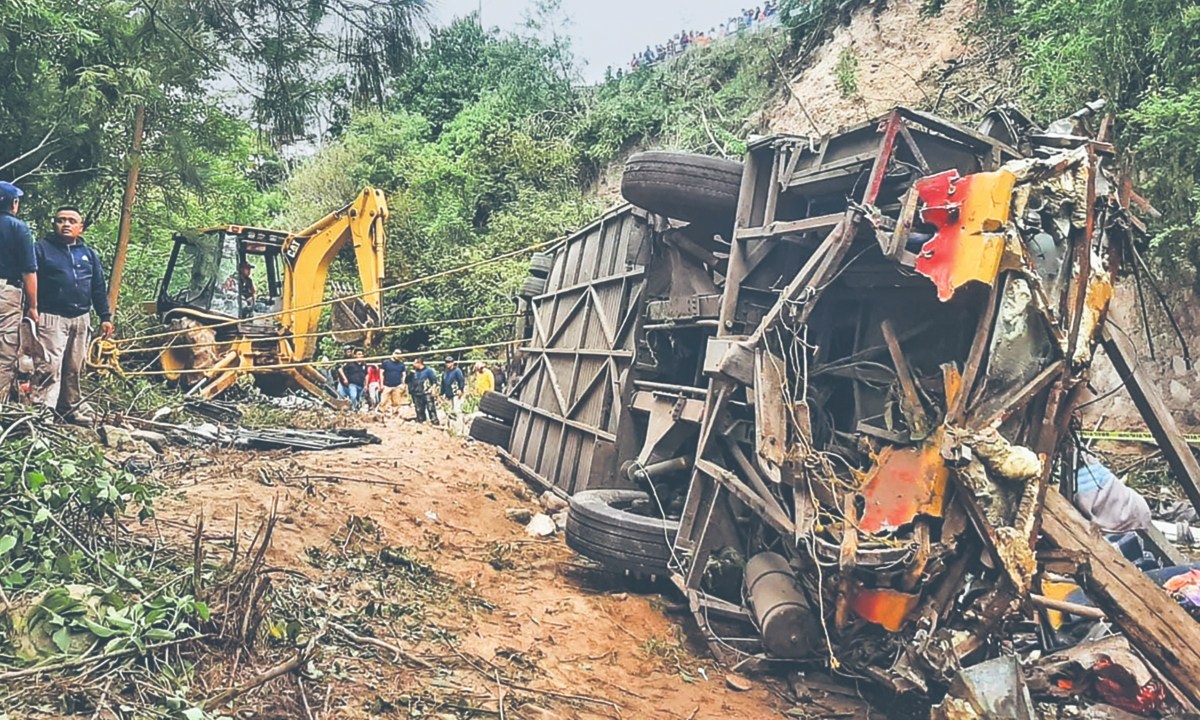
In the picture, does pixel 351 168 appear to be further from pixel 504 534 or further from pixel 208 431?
pixel 504 534

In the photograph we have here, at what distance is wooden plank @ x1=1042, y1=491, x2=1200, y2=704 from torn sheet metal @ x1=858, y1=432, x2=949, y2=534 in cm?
52

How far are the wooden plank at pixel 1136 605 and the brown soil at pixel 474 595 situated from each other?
166cm

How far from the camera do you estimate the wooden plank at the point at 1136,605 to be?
3.53 m

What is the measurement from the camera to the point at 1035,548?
3.82 metres

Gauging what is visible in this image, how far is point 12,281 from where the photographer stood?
18.4 ft

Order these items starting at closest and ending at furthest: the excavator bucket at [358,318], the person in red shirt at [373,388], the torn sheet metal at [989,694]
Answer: the torn sheet metal at [989,694], the excavator bucket at [358,318], the person in red shirt at [373,388]

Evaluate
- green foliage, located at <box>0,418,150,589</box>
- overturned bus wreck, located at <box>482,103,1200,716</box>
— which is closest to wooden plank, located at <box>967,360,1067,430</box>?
overturned bus wreck, located at <box>482,103,1200,716</box>

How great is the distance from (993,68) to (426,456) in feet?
44.9

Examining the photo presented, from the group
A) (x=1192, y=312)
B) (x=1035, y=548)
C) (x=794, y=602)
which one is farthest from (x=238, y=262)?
(x=1192, y=312)

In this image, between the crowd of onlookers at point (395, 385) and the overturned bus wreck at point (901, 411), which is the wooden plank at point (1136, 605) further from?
the crowd of onlookers at point (395, 385)

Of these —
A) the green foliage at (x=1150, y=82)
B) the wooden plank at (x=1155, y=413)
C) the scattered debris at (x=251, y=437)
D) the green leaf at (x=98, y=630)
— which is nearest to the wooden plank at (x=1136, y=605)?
the wooden plank at (x=1155, y=413)

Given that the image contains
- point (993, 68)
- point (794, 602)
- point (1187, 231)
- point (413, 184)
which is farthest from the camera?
point (413, 184)

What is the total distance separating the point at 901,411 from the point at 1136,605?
1.35m

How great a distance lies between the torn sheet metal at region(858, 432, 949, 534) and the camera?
3.96 metres
